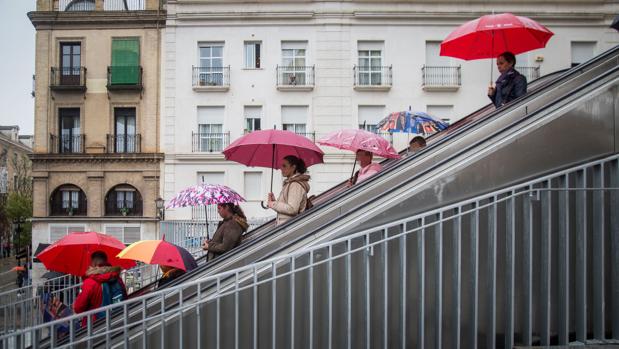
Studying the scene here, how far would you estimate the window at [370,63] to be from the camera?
85.6 ft

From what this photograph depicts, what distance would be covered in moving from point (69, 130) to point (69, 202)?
3.75m

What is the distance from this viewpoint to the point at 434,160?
5508 millimetres

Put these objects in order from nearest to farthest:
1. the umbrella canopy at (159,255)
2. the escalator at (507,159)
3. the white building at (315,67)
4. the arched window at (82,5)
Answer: the escalator at (507,159) < the umbrella canopy at (159,255) < the white building at (315,67) < the arched window at (82,5)

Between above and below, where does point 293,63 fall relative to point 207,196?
above

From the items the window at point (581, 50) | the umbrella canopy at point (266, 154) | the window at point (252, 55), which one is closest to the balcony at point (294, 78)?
the window at point (252, 55)

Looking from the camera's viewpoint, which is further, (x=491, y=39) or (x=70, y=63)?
(x=70, y=63)

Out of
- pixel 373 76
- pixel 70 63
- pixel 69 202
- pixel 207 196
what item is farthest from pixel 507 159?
pixel 70 63

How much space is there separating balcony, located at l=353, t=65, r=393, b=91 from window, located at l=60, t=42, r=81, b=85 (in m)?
14.3

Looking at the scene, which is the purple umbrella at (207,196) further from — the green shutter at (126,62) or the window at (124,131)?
the green shutter at (126,62)

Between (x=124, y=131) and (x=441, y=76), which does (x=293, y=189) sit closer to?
(x=441, y=76)

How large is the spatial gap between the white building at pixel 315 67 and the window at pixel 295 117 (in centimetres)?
5

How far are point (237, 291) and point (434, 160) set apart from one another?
258cm

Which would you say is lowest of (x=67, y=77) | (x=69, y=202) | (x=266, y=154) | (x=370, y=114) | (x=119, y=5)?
(x=69, y=202)

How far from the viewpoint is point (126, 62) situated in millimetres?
26797
